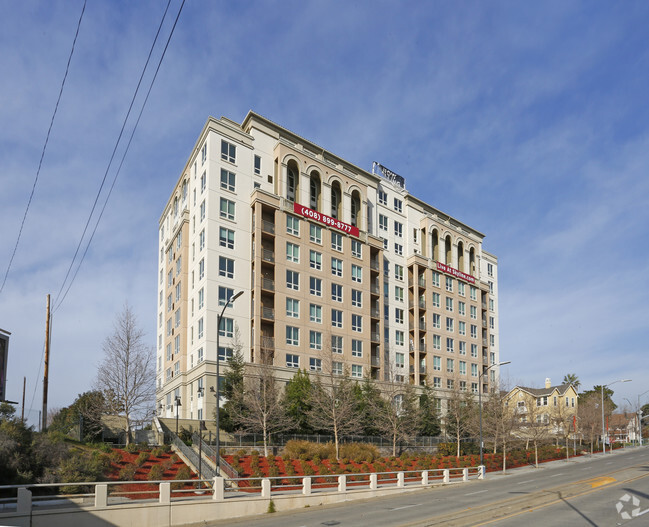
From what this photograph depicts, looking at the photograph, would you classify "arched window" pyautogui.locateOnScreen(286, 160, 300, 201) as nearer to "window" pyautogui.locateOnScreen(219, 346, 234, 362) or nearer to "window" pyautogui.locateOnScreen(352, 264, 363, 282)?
"window" pyautogui.locateOnScreen(352, 264, 363, 282)

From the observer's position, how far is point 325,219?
58562mm

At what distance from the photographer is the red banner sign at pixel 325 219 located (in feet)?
184

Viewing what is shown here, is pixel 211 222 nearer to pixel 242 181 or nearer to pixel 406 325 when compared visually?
pixel 242 181

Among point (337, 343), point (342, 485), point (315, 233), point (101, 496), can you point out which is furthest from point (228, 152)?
point (101, 496)

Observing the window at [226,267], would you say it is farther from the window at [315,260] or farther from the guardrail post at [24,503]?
the guardrail post at [24,503]

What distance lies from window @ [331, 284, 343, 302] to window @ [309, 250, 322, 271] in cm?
259

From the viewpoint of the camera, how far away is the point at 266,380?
44500mm

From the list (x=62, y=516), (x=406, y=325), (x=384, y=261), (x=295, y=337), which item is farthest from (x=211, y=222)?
(x=62, y=516)

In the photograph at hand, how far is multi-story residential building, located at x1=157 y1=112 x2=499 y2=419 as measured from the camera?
5144cm

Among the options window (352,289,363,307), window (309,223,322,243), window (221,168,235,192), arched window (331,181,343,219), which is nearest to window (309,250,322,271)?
window (309,223,322,243)

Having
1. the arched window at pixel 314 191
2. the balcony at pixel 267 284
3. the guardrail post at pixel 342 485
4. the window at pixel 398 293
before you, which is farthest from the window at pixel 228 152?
the guardrail post at pixel 342 485

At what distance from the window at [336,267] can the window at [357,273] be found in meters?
2.05

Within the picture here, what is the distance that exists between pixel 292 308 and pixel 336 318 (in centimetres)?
583

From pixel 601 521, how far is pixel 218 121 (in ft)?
144
